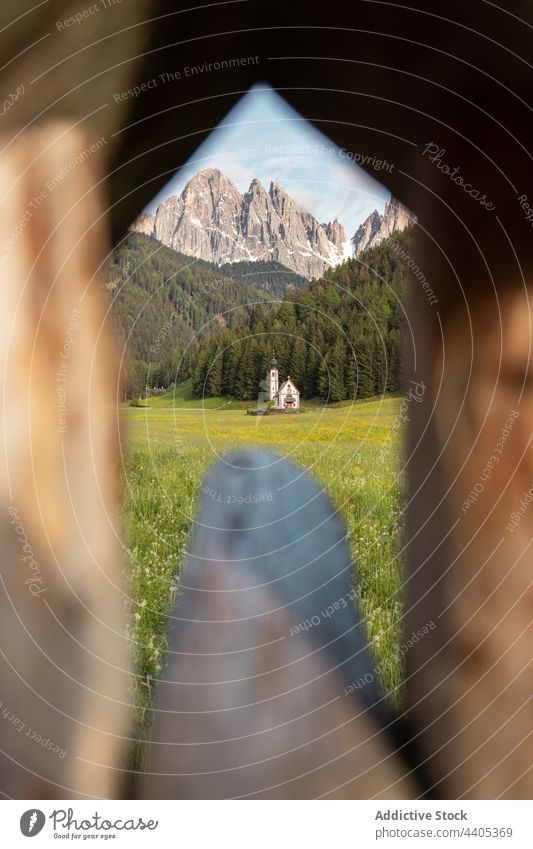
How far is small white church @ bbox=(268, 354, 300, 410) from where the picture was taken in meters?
1.45

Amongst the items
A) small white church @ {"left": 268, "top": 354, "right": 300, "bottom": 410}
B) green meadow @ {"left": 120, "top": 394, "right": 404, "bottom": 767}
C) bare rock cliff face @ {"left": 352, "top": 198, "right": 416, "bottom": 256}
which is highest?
bare rock cliff face @ {"left": 352, "top": 198, "right": 416, "bottom": 256}

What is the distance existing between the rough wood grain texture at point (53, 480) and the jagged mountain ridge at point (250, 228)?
0.78ft

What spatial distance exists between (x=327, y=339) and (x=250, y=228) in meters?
0.27

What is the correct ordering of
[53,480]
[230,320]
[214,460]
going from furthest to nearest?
[214,460] < [230,320] < [53,480]

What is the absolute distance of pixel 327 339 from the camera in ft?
4.97

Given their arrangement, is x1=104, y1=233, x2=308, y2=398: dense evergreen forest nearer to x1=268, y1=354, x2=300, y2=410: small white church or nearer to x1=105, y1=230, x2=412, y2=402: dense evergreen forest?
x1=105, y1=230, x2=412, y2=402: dense evergreen forest

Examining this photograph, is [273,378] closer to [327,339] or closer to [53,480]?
[327,339]

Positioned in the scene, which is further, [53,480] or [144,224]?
Result: [144,224]

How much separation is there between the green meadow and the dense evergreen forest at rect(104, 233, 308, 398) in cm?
7

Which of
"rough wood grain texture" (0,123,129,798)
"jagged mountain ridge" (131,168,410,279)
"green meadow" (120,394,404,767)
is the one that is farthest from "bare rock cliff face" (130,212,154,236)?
"green meadow" (120,394,404,767)

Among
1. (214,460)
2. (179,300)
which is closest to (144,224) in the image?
(179,300)

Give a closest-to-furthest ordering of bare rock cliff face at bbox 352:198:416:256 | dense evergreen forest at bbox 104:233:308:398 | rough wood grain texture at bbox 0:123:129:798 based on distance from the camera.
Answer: rough wood grain texture at bbox 0:123:129:798
bare rock cliff face at bbox 352:198:416:256
dense evergreen forest at bbox 104:233:308:398

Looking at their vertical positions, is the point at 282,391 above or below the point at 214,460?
above

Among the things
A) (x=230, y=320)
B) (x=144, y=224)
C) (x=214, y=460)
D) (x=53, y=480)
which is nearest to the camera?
(x=53, y=480)
